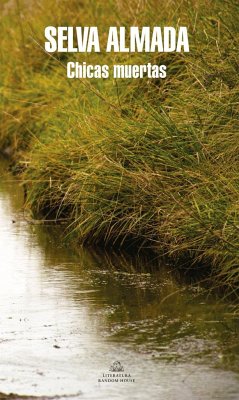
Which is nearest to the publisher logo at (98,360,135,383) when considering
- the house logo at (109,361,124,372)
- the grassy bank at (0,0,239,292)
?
the house logo at (109,361,124,372)

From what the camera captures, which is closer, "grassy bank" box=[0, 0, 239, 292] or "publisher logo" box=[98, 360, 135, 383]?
"publisher logo" box=[98, 360, 135, 383]

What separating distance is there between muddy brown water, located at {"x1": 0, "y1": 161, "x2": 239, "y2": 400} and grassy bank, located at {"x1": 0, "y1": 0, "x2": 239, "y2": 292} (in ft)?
0.79

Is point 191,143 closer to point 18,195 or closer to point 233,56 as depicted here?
point 233,56

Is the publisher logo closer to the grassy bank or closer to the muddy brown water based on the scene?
the muddy brown water

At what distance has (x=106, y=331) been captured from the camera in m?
5.98

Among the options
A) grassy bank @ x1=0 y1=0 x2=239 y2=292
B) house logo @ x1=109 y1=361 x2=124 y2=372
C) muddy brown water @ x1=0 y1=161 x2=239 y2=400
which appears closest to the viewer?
muddy brown water @ x1=0 y1=161 x2=239 y2=400

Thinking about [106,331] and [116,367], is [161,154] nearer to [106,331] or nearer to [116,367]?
[106,331]

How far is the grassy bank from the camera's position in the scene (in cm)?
711

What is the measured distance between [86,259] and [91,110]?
5.64 ft

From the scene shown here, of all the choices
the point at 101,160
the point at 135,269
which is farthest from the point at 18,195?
the point at 135,269

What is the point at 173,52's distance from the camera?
9.12m

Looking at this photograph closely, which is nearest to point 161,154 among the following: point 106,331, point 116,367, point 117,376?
point 106,331

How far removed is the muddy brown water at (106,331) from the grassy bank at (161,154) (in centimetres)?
24

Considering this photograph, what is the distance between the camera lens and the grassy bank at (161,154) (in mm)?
7113
